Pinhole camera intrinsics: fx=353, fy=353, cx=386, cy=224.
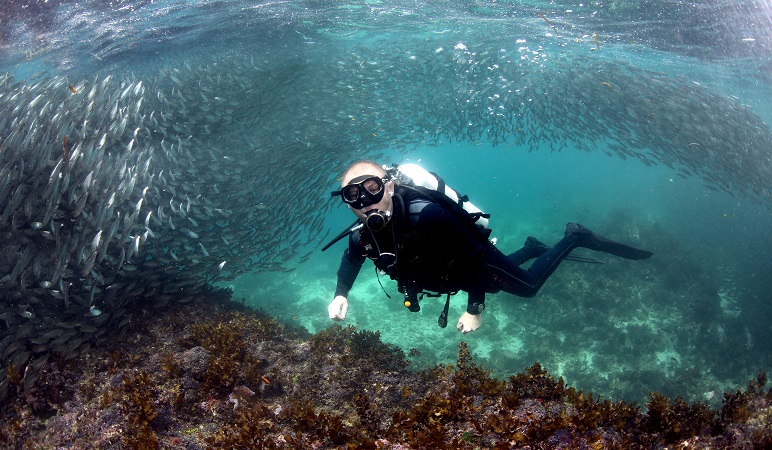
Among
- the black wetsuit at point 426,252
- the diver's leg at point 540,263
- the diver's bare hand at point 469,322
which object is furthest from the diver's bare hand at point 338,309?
the diver's leg at point 540,263

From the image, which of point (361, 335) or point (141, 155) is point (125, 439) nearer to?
point (361, 335)

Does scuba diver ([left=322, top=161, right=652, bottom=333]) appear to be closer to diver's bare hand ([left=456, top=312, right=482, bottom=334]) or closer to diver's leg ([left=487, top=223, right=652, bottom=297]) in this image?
diver's bare hand ([left=456, top=312, right=482, bottom=334])

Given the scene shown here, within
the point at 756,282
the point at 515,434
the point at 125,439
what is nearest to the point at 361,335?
the point at 125,439

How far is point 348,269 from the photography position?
4.38m

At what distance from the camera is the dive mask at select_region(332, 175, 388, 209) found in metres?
3.39

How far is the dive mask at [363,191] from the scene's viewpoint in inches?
133

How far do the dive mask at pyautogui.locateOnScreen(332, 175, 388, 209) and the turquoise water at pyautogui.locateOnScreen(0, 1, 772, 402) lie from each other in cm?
606

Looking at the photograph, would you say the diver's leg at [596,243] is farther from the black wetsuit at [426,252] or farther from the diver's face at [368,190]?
the diver's face at [368,190]

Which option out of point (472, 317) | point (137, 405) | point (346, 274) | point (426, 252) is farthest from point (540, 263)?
point (137, 405)

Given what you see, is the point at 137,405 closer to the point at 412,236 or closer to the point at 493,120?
the point at 412,236

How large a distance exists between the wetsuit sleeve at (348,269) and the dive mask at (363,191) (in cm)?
99

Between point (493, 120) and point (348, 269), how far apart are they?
1610 cm

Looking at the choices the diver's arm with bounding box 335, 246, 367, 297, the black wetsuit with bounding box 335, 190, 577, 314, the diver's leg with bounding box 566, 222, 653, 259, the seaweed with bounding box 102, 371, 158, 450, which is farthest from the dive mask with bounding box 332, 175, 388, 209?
the diver's leg with bounding box 566, 222, 653, 259

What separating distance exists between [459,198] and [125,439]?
4156 millimetres
